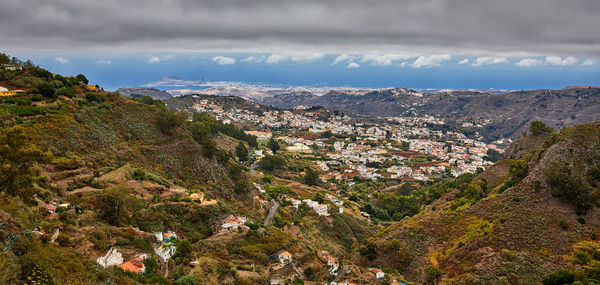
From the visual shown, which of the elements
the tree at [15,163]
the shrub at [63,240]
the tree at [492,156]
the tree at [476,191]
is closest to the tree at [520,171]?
the tree at [476,191]

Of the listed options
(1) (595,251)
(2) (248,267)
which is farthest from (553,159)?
(2) (248,267)

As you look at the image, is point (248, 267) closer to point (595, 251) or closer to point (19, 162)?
point (19, 162)

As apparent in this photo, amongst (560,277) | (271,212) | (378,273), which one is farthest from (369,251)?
(560,277)

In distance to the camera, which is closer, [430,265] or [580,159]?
[430,265]

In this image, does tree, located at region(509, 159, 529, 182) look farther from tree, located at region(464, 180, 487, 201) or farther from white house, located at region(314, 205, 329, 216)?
white house, located at region(314, 205, 329, 216)

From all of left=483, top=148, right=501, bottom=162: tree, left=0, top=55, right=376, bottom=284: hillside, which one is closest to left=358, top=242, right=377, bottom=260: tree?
left=0, top=55, right=376, bottom=284: hillside

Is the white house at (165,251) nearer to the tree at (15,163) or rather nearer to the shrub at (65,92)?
the tree at (15,163)

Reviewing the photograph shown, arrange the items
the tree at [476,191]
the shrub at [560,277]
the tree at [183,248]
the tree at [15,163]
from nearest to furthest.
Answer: the tree at [15,163] → the tree at [183,248] → the shrub at [560,277] → the tree at [476,191]
